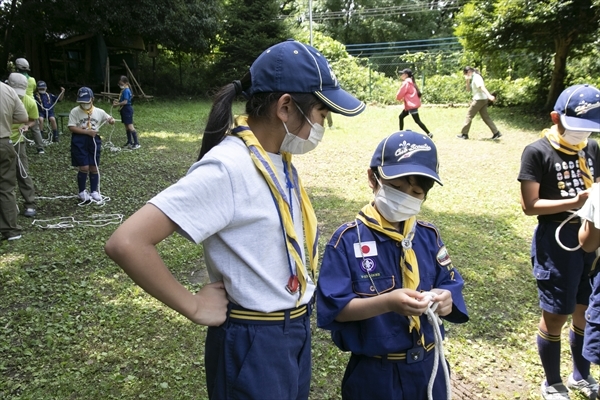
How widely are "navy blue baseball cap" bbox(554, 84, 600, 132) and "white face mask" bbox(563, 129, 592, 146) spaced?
7cm

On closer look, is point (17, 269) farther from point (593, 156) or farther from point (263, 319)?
point (593, 156)

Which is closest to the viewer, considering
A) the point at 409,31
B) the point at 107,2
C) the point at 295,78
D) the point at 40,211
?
the point at 295,78

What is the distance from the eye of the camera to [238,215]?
1.40 m

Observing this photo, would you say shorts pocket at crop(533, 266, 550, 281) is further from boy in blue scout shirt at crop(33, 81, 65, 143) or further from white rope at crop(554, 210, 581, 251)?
boy in blue scout shirt at crop(33, 81, 65, 143)

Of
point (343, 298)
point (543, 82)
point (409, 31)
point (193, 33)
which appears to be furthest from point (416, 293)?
point (409, 31)

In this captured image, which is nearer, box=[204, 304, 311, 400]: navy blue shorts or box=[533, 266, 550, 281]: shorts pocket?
box=[204, 304, 311, 400]: navy blue shorts

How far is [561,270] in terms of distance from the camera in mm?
2633

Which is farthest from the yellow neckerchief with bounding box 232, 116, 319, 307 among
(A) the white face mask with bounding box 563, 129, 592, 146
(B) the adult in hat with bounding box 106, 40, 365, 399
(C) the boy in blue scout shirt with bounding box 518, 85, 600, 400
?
(A) the white face mask with bounding box 563, 129, 592, 146

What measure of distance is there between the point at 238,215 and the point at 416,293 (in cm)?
67

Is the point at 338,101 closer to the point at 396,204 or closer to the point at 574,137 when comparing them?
the point at 396,204

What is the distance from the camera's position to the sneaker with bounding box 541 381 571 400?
2.84 meters

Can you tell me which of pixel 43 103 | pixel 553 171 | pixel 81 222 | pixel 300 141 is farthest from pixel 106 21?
pixel 300 141

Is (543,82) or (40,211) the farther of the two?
(543,82)

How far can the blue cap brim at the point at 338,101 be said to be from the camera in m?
1.56
